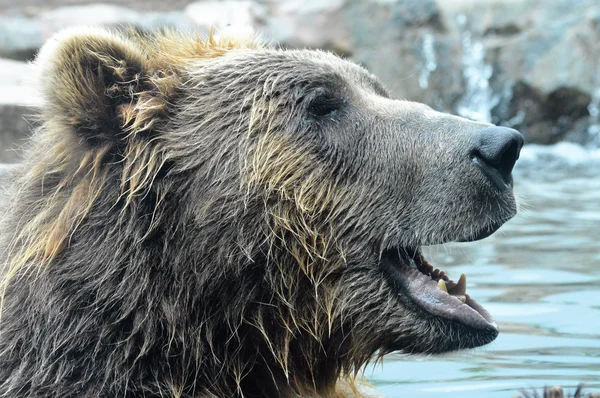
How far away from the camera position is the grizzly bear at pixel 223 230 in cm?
406

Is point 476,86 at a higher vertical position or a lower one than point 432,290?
higher

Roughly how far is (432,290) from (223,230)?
95 cm

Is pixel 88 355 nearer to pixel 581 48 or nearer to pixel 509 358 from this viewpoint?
pixel 509 358

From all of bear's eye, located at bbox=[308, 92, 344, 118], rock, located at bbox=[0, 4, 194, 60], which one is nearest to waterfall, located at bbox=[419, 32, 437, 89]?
rock, located at bbox=[0, 4, 194, 60]

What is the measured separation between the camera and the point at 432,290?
4.24 metres

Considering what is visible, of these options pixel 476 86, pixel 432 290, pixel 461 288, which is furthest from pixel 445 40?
pixel 432 290

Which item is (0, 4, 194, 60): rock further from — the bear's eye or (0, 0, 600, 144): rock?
the bear's eye

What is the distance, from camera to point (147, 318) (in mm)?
4055

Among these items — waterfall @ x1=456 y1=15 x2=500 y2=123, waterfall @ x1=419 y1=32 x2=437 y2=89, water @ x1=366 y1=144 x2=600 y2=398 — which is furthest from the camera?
waterfall @ x1=419 y1=32 x2=437 y2=89

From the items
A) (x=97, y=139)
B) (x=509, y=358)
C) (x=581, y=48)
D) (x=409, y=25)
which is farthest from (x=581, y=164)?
(x=97, y=139)

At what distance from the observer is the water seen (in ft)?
17.7

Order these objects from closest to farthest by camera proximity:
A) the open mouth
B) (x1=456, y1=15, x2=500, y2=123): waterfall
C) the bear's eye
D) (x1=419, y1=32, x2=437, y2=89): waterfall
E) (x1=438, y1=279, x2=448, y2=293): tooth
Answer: the open mouth
(x1=438, y1=279, x2=448, y2=293): tooth
the bear's eye
(x1=456, y1=15, x2=500, y2=123): waterfall
(x1=419, y1=32, x2=437, y2=89): waterfall

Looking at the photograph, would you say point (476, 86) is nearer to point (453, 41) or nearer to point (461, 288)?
point (453, 41)

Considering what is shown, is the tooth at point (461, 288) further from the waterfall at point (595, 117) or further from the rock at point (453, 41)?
the waterfall at point (595, 117)
